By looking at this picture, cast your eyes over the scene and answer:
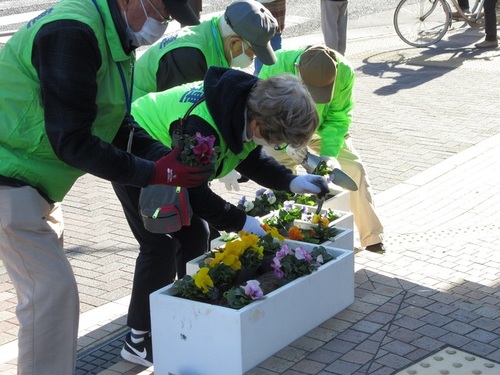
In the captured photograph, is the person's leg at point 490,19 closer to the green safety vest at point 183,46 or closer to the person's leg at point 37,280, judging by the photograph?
the green safety vest at point 183,46

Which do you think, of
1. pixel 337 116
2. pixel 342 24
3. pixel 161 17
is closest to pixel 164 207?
pixel 161 17

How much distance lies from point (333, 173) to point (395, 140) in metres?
3.22

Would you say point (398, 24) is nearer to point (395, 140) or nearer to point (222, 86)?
point (395, 140)

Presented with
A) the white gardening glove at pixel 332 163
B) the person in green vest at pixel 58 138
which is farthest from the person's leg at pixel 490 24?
the person in green vest at pixel 58 138

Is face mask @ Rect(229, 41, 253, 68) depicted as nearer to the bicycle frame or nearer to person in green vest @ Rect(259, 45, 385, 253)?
person in green vest @ Rect(259, 45, 385, 253)

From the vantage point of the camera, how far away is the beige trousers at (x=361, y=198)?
18.0 ft

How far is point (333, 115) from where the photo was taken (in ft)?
17.7

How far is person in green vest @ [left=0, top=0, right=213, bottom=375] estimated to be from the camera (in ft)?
10.8

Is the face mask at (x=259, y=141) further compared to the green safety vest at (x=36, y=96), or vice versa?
the face mask at (x=259, y=141)

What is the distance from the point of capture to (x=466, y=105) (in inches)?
361

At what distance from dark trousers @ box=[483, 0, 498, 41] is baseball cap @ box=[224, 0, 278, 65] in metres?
7.76

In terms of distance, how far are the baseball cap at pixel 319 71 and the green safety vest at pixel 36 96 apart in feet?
5.12

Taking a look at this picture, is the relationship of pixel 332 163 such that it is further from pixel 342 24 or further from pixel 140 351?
pixel 342 24

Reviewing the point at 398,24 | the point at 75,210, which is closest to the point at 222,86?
the point at 75,210
